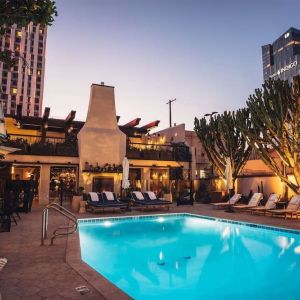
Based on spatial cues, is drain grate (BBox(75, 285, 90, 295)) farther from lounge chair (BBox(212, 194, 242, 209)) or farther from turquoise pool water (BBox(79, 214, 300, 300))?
lounge chair (BBox(212, 194, 242, 209))

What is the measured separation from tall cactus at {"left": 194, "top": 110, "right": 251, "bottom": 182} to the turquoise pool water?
344 inches

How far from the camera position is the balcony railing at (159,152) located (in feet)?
73.3

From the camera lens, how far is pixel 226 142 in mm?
20500

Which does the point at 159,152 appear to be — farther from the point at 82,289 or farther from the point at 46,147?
the point at 82,289

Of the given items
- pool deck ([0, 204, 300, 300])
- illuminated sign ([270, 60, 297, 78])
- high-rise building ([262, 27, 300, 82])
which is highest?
high-rise building ([262, 27, 300, 82])

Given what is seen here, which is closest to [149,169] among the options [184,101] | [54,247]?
[54,247]

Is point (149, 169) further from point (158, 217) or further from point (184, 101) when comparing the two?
point (184, 101)

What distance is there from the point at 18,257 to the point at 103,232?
525 centimetres

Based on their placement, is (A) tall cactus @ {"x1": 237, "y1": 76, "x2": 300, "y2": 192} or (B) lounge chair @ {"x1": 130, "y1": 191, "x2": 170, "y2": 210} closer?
(A) tall cactus @ {"x1": 237, "y1": 76, "x2": 300, "y2": 192}

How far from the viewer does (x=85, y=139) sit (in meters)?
20.3

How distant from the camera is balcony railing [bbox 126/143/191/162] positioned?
22328 millimetres

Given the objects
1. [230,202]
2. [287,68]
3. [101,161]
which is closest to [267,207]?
[230,202]

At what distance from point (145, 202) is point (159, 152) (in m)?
7.89

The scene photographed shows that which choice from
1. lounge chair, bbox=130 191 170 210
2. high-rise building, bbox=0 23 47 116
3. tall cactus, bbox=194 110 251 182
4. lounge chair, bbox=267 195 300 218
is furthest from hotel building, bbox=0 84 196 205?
high-rise building, bbox=0 23 47 116
